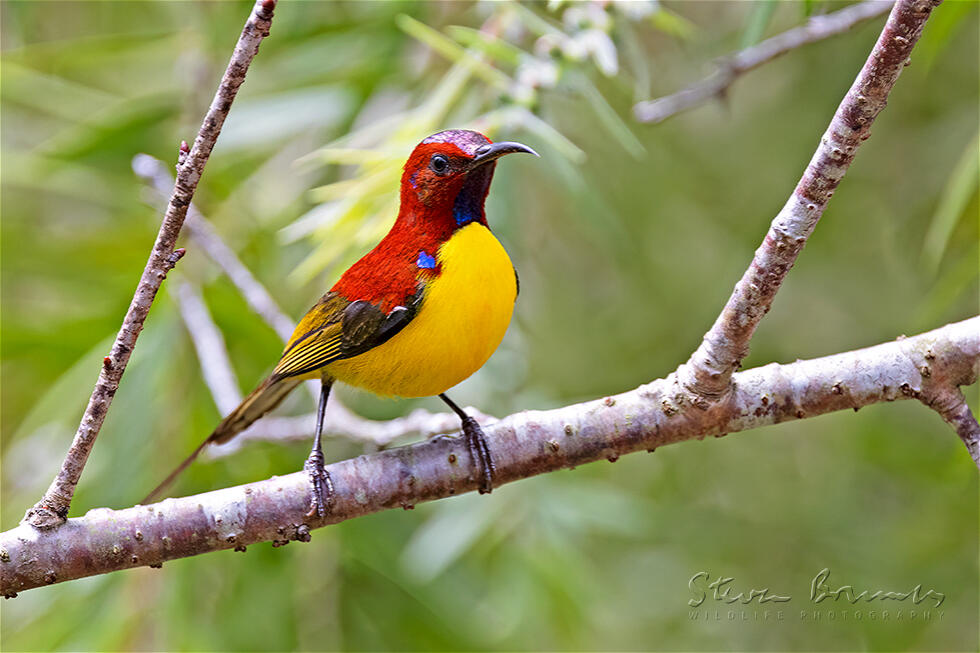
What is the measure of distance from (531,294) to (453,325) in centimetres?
184

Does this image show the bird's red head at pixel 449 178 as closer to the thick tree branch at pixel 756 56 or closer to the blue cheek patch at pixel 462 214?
the blue cheek patch at pixel 462 214

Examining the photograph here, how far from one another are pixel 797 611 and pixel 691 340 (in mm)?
1296

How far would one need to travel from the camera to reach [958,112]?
436 centimetres

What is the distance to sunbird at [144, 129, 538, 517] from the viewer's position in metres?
2.44

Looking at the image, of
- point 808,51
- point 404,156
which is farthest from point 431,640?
point 808,51

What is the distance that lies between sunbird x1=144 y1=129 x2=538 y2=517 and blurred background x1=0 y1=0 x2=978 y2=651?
1.01ft

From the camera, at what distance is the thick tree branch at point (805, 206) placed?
65.2 inches

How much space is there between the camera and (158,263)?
5.83 feet

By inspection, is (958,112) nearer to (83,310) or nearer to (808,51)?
(808,51)

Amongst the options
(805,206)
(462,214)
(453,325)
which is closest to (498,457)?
(453,325)

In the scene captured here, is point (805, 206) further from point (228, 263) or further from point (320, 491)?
point (228, 263)
